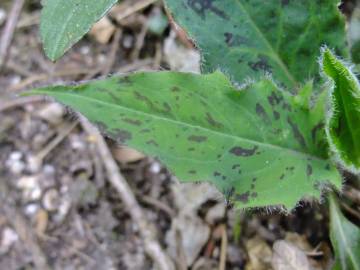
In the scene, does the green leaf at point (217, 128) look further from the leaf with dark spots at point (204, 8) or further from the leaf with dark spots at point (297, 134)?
the leaf with dark spots at point (204, 8)

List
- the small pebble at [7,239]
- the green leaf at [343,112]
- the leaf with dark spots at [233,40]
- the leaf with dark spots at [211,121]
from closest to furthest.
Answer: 1. the green leaf at [343,112]
2. the leaf with dark spots at [211,121]
3. the leaf with dark spots at [233,40]
4. the small pebble at [7,239]

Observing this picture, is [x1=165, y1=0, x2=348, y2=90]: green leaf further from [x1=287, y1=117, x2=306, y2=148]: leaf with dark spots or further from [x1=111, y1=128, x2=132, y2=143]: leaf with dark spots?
[x1=111, y1=128, x2=132, y2=143]: leaf with dark spots

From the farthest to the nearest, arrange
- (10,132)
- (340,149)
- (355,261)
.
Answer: (10,132) < (355,261) < (340,149)

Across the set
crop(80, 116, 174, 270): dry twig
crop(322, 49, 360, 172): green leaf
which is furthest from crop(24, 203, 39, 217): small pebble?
crop(322, 49, 360, 172): green leaf

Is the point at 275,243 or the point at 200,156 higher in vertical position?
the point at 200,156

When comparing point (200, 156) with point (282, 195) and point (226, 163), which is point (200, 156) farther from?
point (282, 195)

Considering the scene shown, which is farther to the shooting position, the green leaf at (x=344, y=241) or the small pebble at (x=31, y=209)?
the small pebble at (x=31, y=209)

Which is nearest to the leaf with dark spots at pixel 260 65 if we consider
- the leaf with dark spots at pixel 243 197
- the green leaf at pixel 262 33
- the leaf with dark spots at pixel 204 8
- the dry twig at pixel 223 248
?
the green leaf at pixel 262 33

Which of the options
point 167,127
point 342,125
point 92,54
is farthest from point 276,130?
point 92,54
